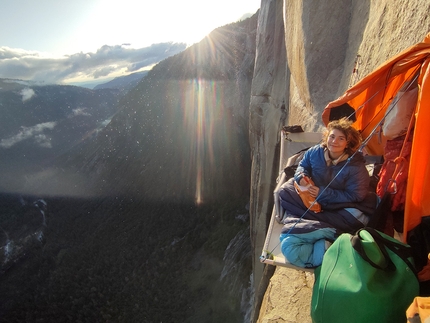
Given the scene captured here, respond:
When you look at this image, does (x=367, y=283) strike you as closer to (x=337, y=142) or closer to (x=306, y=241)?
(x=306, y=241)

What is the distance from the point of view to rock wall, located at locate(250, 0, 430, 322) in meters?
4.48

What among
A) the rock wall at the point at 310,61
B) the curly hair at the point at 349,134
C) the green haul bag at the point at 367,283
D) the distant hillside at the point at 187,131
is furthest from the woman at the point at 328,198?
the distant hillside at the point at 187,131

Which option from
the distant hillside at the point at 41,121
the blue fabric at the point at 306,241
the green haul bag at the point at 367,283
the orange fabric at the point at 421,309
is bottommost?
the distant hillside at the point at 41,121

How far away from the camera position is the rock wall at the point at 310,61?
4.48 m

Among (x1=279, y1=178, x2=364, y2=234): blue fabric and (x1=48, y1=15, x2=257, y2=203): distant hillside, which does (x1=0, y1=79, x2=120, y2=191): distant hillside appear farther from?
(x1=279, y1=178, x2=364, y2=234): blue fabric

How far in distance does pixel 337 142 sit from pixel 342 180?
0.52 m

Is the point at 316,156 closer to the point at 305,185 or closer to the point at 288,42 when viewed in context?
the point at 305,185

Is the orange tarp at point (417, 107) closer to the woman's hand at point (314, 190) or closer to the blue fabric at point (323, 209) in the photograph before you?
the blue fabric at point (323, 209)

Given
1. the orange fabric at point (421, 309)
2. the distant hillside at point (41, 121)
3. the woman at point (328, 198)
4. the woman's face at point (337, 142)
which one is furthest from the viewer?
the distant hillside at point (41, 121)

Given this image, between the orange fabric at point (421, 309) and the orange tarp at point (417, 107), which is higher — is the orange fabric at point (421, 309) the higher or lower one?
the lower one

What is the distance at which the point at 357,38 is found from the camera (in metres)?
6.05

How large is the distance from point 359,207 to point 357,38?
4178mm

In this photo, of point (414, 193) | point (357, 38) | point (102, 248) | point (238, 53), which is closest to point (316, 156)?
point (414, 193)

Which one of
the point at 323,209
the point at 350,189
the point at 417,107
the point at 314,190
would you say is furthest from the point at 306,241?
the point at 417,107
